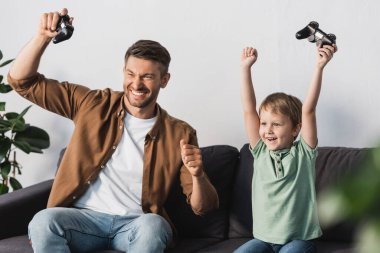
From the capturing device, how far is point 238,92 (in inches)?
104

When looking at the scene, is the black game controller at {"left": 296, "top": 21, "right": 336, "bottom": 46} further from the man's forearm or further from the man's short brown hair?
the man's forearm

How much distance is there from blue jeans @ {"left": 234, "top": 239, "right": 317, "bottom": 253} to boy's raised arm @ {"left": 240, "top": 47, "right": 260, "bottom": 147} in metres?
0.35

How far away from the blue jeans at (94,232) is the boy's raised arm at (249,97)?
0.44 m

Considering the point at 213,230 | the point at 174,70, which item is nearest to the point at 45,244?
the point at 213,230

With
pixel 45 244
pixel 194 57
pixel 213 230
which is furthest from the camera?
pixel 194 57

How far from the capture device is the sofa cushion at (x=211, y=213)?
92.0 inches

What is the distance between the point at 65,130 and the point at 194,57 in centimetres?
79

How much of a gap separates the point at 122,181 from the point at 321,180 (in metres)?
0.73

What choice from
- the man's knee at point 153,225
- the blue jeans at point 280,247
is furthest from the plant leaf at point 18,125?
the blue jeans at point 280,247

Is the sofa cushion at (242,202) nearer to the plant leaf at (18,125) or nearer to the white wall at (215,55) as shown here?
the white wall at (215,55)

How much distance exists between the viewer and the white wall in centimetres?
243

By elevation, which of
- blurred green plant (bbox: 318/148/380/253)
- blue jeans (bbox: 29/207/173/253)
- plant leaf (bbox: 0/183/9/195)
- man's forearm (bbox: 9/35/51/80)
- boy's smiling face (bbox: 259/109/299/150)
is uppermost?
blurred green plant (bbox: 318/148/380/253)

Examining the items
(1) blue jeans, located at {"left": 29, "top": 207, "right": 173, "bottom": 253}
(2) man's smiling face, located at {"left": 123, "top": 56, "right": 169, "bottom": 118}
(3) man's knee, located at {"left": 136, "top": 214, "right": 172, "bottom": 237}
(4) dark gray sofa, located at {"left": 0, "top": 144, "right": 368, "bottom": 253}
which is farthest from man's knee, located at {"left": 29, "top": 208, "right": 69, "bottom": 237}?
(2) man's smiling face, located at {"left": 123, "top": 56, "right": 169, "bottom": 118}

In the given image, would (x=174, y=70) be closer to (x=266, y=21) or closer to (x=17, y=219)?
(x=266, y=21)
